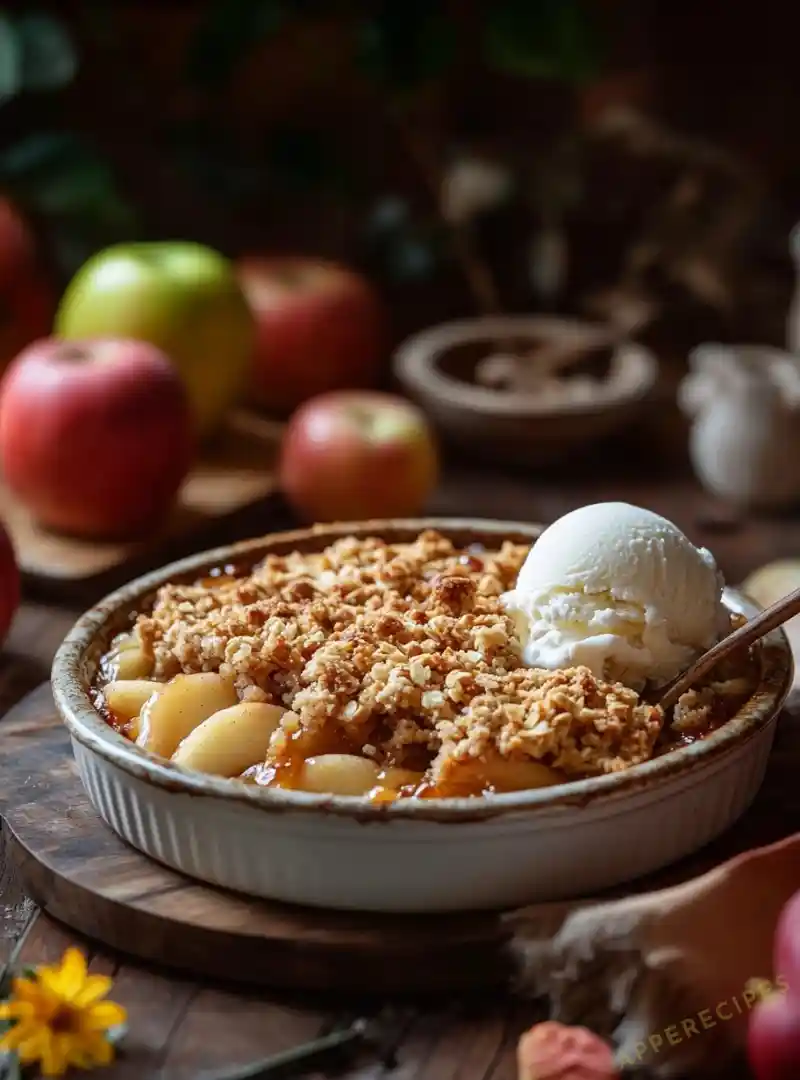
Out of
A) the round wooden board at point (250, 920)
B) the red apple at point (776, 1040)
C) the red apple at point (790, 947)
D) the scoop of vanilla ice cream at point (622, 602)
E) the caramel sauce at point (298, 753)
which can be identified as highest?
the scoop of vanilla ice cream at point (622, 602)

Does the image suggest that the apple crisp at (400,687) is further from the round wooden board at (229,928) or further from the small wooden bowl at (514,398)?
the small wooden bowl at (514,398)

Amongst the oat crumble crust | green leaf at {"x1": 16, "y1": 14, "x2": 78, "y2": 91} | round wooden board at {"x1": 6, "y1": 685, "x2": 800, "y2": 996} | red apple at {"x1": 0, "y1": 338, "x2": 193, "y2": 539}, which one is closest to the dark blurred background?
green leaf at {"x1": 16, "y1": 14, "x2": 78, "y2": 91}

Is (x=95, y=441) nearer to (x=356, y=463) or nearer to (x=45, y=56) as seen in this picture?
(x=356, y=463)

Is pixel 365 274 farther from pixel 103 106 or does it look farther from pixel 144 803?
pixel 144 803

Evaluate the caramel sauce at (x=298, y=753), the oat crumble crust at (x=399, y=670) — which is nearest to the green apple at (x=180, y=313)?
the oat crumble crust at (x=399, y=670)

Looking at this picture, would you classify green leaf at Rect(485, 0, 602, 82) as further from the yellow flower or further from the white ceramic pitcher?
the yellow flower

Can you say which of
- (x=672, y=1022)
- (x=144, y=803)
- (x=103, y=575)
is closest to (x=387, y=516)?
(x=103, y=575)
